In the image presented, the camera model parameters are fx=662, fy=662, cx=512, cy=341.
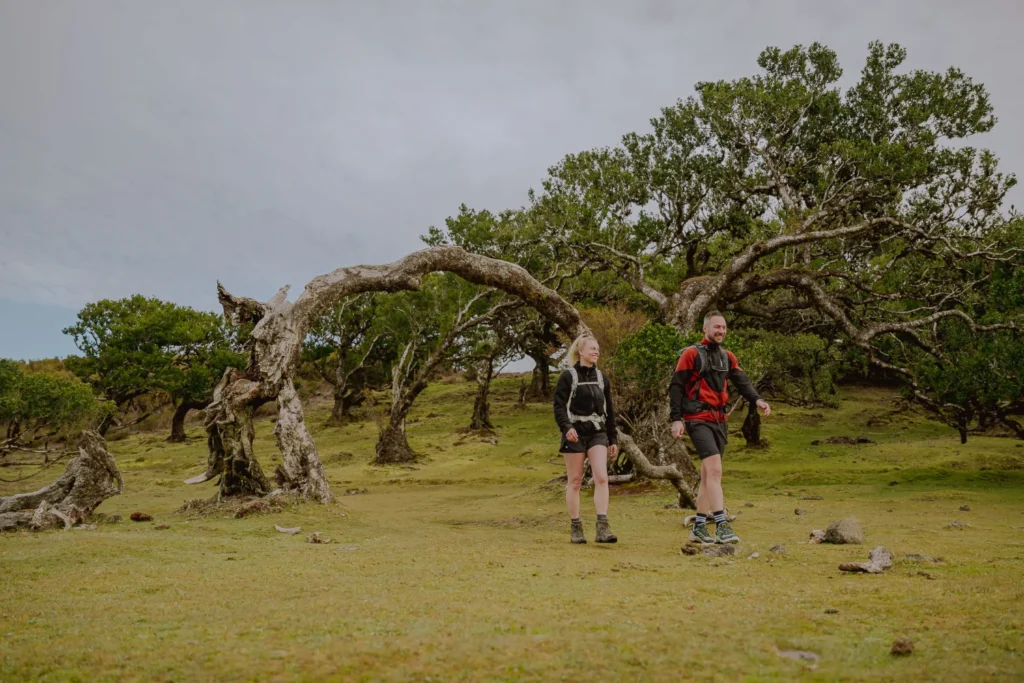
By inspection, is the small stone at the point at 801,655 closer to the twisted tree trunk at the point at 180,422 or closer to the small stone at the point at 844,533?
the small stone at the point at 844,533

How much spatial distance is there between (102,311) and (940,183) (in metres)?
39.5

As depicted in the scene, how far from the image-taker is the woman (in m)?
7.59

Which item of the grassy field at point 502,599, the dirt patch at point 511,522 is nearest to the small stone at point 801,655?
the grassy field at point 502,599

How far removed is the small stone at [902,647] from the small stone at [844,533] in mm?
4400

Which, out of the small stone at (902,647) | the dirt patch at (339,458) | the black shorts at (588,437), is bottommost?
the dirt patch at (339,458)

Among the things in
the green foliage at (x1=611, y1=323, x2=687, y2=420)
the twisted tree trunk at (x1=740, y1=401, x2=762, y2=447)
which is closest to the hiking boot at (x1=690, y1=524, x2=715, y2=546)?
the green foliage at (x1=611, y1=323, x2=687, y2=420)

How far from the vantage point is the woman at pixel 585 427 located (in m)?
7.59

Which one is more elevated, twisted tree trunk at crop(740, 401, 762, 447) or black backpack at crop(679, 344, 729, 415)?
black backpack at crop(679, 344, 729, 415)

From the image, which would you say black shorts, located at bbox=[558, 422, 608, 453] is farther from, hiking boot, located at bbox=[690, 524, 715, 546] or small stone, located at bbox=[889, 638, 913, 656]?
small stone, located at bbox=[889, 638, 913, 656]

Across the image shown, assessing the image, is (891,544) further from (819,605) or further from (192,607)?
(192,607)

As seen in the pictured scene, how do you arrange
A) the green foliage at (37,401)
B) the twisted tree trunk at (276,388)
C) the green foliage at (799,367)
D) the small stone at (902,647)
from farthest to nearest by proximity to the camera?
1. the green foliage at (799,367)
2. the green foliage at (37,401)
3. the twisted tree trunk at (276,388)
4. the small stone at (902,647)

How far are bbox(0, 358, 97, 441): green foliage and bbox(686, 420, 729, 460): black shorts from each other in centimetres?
1977

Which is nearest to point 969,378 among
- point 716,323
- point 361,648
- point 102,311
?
point 716,323

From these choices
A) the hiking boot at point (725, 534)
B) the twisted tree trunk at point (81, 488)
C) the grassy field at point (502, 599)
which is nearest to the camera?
the grassy field at point (502, 599)
